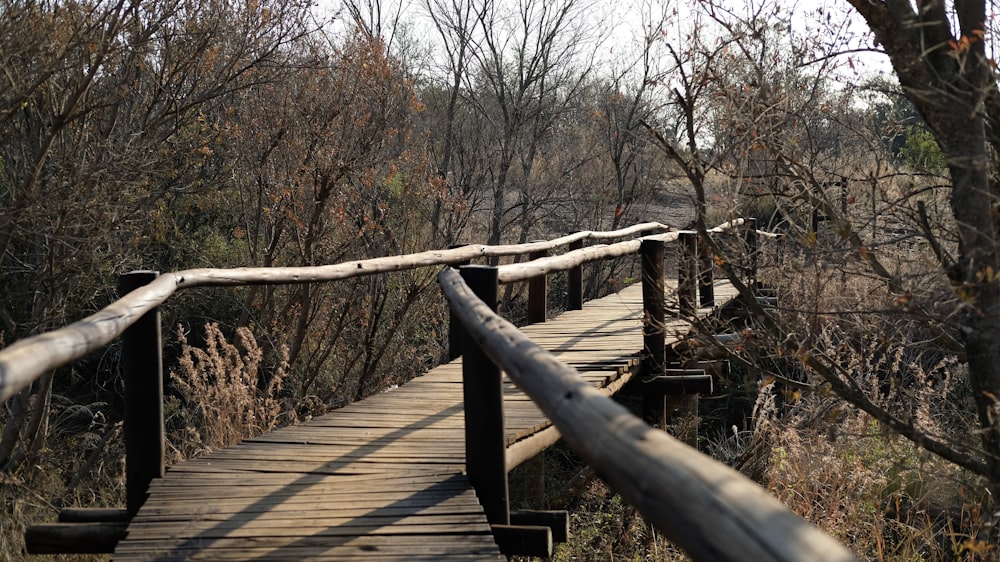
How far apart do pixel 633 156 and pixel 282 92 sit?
8921 mm

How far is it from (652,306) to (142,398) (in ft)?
13.1

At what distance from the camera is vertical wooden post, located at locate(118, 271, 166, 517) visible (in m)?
3.94

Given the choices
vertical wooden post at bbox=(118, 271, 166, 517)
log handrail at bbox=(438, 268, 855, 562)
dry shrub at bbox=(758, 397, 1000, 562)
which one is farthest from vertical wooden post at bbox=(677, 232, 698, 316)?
log handrail at bbox=(438, 268, 855, 562)

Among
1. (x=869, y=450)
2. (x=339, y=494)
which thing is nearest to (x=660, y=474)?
(x=339, y=494)

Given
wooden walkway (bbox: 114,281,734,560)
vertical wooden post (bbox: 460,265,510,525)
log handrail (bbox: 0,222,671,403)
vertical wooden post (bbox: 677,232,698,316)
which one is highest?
log handrail (bbox: 0,222,671,403)

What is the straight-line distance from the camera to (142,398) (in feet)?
13.0

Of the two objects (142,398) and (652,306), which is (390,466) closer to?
(142,398)

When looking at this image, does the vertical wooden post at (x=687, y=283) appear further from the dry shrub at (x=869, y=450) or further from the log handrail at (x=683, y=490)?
the log handrail at (x=683, y=490)

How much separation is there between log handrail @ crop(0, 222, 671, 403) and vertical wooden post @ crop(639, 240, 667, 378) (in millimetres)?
1250

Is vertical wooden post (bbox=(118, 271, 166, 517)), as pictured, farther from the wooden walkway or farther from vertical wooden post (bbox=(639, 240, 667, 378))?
→ vertical wooden post (bbox=(639, 240, 667, 378))

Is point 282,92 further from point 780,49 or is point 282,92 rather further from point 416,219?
point 780,49

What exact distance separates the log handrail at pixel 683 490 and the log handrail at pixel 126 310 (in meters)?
1.21

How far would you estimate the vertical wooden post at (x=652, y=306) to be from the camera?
7.09m

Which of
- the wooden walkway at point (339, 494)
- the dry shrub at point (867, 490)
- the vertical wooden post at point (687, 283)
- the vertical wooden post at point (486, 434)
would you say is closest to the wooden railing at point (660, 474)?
the vertical wooden post at point (486, 434)
